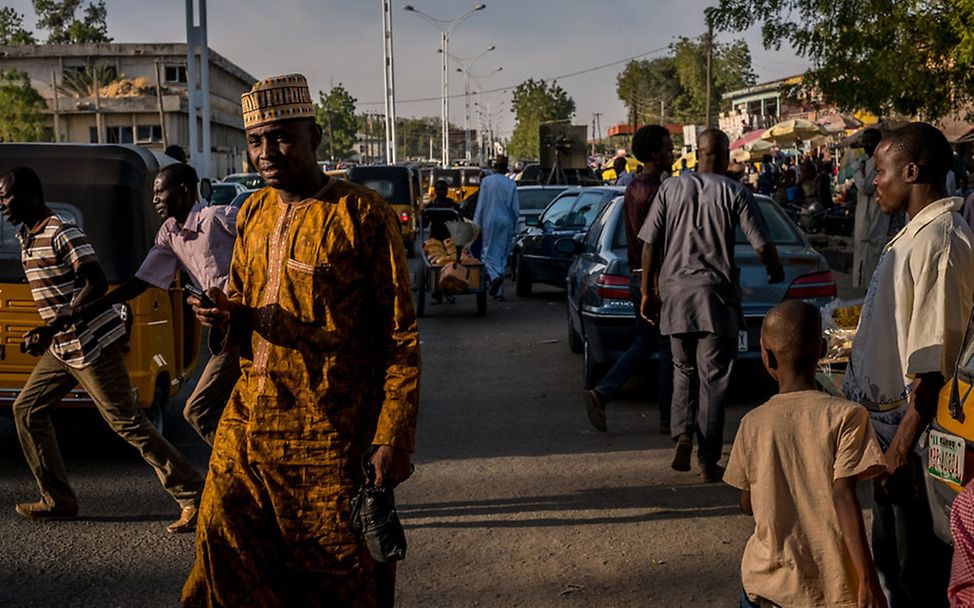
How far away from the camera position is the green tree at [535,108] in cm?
10881

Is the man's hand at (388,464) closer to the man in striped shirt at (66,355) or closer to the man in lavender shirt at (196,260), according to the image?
the man in lavender shirt at (196,260)

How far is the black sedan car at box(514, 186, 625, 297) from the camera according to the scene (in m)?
16.5

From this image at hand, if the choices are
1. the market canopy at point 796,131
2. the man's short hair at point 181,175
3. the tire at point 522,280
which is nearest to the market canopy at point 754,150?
the market canopy at point 796,131

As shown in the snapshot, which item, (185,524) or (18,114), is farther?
(18,114)

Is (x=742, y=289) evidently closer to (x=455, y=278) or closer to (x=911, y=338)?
(x=911, y=338)

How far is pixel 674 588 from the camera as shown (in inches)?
209

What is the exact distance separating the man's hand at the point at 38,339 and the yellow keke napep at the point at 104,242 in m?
1.40

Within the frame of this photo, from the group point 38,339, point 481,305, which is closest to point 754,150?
point 481,305

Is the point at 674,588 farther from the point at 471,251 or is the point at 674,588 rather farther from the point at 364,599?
the point at 471,251

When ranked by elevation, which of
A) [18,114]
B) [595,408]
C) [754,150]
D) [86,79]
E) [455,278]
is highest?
[86,79]

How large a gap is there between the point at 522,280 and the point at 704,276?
11.1 metres

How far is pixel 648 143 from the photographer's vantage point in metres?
8.10

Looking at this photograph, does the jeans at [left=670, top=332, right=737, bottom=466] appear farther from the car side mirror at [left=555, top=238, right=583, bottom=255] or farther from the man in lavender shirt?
the car side mirror at [left=555, top=238, right=583, bottom=255]

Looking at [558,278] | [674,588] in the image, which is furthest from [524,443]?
[558,278]
